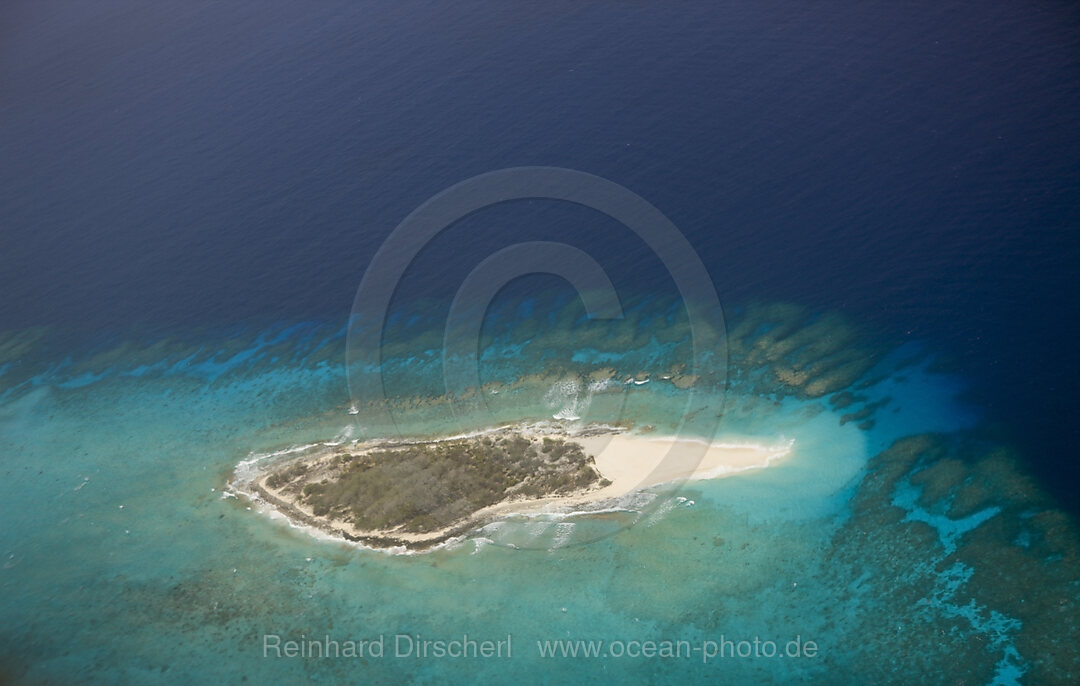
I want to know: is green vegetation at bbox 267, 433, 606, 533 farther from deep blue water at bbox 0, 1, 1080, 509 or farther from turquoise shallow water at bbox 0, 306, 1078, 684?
deep blue water at bbox 0, 1, 1080, 509

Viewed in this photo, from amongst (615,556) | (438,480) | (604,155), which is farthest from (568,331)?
(615,556)

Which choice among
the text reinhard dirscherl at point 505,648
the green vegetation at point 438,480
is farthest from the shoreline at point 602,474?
the text reinhard dirscherl at point 505,648

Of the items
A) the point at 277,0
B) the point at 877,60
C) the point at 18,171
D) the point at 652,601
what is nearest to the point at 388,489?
the point at 652,601

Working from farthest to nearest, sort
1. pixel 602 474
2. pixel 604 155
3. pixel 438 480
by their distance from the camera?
pixel 604 155 → pixel 438 480 → pixel 602 474

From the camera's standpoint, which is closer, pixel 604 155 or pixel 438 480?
pixel 438 480

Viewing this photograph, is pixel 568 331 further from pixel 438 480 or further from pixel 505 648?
pixel 505 648
